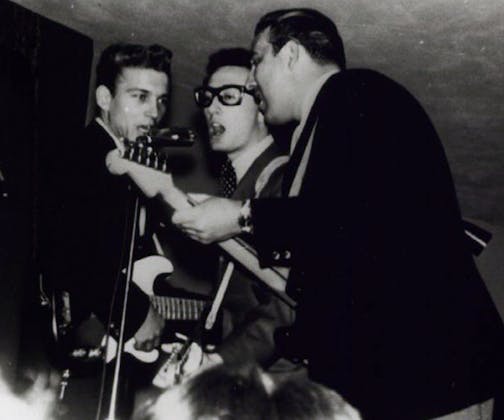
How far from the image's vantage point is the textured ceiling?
3.74 meters

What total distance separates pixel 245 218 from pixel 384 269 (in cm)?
55

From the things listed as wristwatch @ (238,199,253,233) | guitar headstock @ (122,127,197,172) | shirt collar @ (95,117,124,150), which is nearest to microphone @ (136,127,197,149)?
guitar headstock @ (122,127,197,172)

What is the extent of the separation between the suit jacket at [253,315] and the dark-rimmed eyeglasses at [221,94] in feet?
2.66

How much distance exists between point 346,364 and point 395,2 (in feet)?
7.47

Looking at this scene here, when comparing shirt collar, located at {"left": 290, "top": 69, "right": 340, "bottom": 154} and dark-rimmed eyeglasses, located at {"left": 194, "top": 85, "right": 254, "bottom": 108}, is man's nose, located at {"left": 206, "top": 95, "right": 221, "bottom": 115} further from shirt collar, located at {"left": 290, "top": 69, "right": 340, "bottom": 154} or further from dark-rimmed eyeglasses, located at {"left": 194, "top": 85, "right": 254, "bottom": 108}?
shirt collar, located at {"left": 290, "top": 69, "right": 340, "bottom": 154}

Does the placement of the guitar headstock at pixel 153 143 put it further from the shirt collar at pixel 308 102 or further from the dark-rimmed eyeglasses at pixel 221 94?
the dark-rimmed eyeglasses at pixel 221 94

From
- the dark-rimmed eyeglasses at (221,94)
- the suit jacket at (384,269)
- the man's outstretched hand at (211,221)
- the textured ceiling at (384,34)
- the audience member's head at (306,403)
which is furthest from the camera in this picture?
the dark-rimmed eyeglasses at (221,94)

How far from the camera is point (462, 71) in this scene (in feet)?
14.3

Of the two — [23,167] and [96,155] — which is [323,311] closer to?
[96,155]

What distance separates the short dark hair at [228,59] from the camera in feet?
13.2

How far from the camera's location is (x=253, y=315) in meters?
3.03

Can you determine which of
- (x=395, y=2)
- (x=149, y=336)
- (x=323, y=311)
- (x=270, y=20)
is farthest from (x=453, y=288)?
(x=395, y=2)

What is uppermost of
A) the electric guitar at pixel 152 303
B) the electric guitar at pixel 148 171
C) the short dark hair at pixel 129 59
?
the short dark hair at pixel 129 59

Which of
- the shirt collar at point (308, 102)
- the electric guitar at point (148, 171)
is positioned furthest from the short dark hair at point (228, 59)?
the electric guitar at point (148, 171)
